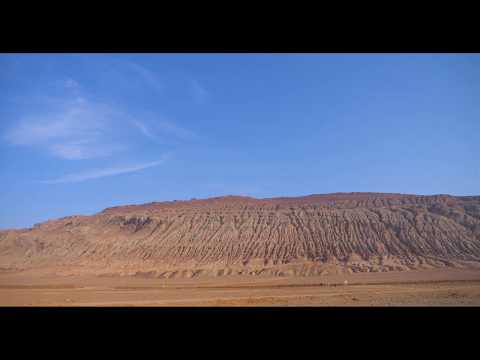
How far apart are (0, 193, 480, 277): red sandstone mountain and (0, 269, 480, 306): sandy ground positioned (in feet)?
14.7

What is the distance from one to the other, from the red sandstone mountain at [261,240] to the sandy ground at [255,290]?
4.48m

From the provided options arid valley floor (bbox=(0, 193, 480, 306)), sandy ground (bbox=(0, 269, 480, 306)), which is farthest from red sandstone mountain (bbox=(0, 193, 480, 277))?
sandy ground (bbox=(0, 269, 480, 306))

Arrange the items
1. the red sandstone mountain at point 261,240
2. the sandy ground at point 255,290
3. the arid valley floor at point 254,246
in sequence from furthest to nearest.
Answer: the red sandstone mountain at point 261,240
the arid valley floor at point 254,246
the sandy ground at point 255,290

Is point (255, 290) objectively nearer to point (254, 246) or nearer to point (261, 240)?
point (254, 246)

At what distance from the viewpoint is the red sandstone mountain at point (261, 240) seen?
38594 mm

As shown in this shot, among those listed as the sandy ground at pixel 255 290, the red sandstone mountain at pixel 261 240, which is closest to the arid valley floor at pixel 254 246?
the red sandstone mountain at pixel 261 240

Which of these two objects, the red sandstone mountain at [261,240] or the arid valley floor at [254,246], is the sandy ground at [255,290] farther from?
the red sandstone mountain at [261,240]

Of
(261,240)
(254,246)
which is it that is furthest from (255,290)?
(261,240)
